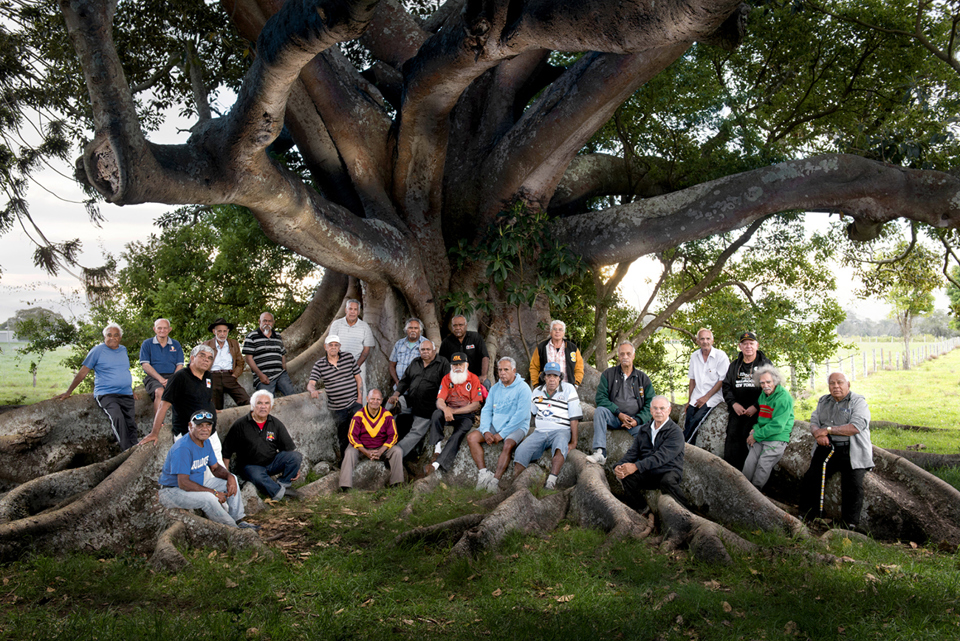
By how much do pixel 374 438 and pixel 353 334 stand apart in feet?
5.93

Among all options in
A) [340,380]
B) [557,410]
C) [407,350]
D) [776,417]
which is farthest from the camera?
[407,350]

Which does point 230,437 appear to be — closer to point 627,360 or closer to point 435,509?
point 435,509

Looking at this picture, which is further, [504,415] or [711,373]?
[711,373]

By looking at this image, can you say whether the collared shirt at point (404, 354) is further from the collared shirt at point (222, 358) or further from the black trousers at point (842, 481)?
the black trousers at point (842, 481)

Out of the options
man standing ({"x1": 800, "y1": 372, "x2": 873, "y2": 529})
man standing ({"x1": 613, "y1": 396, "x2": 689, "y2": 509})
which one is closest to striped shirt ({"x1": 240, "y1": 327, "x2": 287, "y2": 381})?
man standing ({"x1": 613, "y1": 396, "x2": 689, "y2": 509})

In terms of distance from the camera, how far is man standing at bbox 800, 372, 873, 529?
21.4ft

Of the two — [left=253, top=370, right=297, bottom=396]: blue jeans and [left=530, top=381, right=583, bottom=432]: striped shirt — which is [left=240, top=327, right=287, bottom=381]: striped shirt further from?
[left=530, top=381, right=583, bottom=432]: striped shirt

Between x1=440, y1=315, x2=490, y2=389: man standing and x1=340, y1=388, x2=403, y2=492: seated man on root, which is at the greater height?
x1=440, y1=315, x2=490, y2=389: man standing

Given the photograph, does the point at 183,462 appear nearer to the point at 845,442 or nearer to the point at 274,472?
the point at 274,472

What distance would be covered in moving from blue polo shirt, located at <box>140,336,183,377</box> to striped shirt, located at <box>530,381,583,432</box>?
15.4ft

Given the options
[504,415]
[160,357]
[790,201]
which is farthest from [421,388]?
[790,201]

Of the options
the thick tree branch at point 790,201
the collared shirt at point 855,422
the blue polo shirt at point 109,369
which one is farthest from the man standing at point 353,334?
the collared shirt at point 855,422

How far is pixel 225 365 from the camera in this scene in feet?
30.2

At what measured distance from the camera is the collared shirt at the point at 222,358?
913 cm
